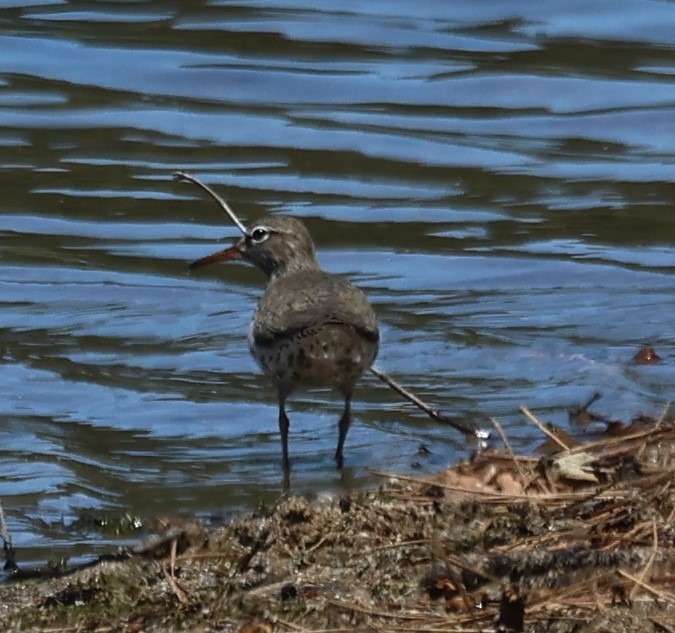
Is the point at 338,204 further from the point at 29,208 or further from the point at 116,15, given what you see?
the point at 116,15

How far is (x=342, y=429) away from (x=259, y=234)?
6.51 ft

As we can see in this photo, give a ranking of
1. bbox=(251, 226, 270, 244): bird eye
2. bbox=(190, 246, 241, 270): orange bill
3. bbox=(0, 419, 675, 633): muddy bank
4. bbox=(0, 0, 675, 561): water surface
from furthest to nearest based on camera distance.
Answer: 1. bbox=(190, 246, 241, 270): orange bill
2. bbox=(251, 226, 270, 244): bird eye
3. bbox=(0, 0, 675, 561): water surface
4. bbox=(0, 419, 675, 633): muddy bank

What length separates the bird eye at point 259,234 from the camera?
36.0 ft

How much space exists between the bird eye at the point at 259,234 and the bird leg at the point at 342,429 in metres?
1.68

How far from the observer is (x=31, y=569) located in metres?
7.29

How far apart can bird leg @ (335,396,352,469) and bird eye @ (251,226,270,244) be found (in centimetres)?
168

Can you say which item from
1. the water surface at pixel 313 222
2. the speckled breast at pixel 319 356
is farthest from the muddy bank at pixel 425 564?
the speckled breast at pixel 319 356

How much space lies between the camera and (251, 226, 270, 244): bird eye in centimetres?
1098

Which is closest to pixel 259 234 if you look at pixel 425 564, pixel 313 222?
pixel 313 222

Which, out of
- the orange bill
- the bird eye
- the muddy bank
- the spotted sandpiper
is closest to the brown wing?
the spotted sandpiper

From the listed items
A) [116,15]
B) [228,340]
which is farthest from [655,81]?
[228,340]

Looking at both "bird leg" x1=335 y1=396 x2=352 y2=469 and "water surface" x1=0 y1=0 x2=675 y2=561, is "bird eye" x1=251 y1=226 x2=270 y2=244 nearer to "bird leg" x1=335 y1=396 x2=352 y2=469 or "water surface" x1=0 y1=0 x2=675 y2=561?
"water surface" x1=0 y1=0 x2=675 y2=561

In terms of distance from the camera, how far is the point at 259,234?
1105cm

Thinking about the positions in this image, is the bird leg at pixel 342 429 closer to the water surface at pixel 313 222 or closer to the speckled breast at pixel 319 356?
the water surface at pixel 313 222
